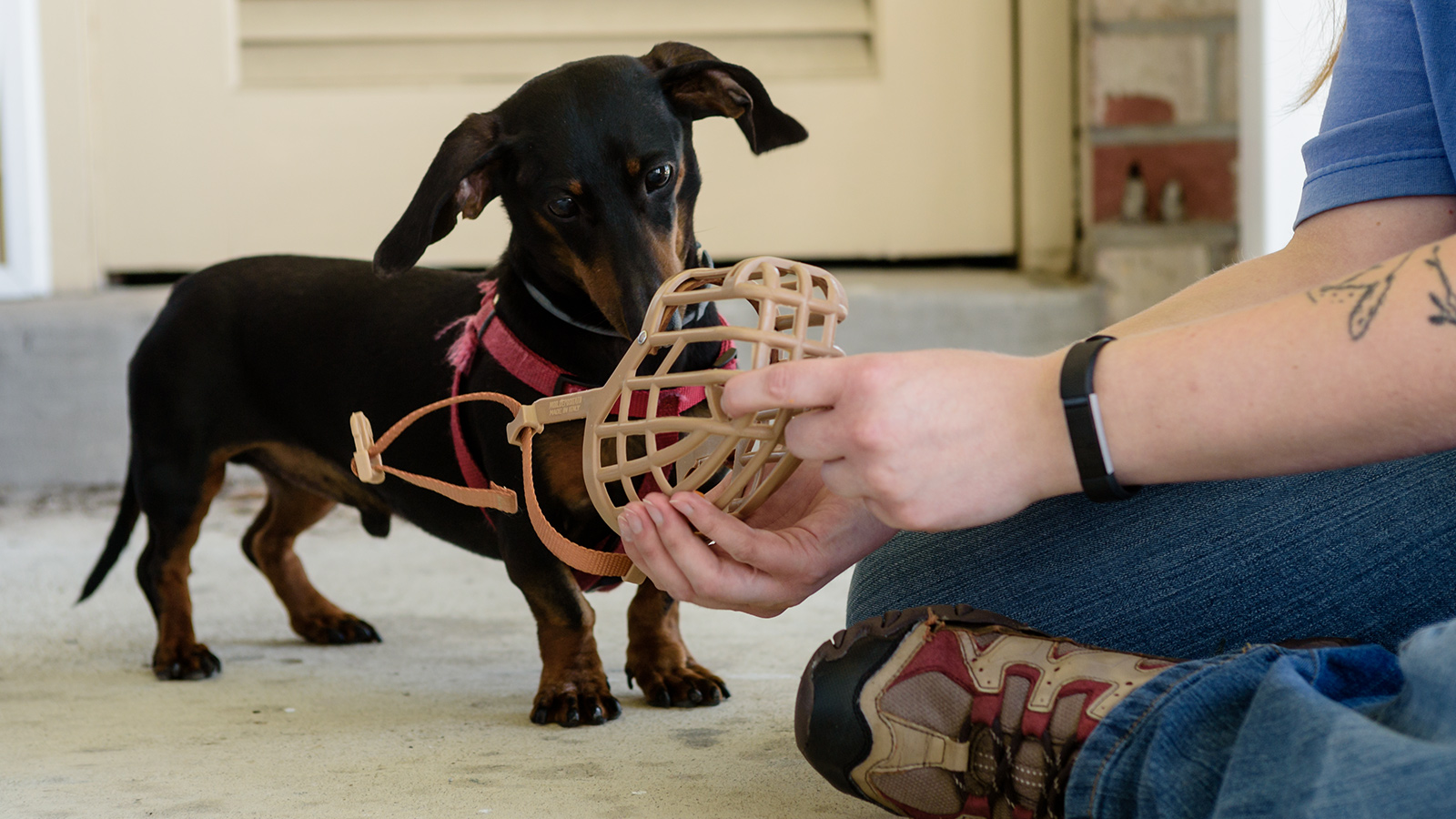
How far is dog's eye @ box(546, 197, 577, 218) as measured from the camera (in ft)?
A: 5.02

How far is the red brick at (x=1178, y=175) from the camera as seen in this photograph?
10.2ft

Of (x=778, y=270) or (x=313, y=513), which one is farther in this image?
(x=313, y=513)

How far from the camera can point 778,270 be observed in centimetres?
110

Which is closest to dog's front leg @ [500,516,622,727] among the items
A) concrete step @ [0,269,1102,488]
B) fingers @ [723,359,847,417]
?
fingers @ [723,359,847,417]

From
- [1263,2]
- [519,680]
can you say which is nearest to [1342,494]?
[519,680]

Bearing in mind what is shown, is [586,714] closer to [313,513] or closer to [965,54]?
[313,513]

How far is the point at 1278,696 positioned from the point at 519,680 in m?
1.12

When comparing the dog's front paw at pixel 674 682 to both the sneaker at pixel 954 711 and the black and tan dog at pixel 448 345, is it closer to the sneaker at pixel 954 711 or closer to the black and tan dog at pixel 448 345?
the black and tan dog at pixel 448 345

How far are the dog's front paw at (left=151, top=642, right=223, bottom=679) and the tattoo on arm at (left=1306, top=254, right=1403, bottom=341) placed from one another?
4.94ft

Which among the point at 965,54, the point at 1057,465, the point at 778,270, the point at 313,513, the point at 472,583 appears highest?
the point at 965,54

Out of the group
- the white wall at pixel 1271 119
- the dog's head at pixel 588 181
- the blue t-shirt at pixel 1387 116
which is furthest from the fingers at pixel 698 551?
the white wall at pixel 1271 119

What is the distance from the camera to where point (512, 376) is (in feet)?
5.16

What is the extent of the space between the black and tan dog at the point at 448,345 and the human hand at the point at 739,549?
380 millimetres

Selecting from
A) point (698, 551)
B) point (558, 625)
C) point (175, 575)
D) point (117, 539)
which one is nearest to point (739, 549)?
point (698, 551)
